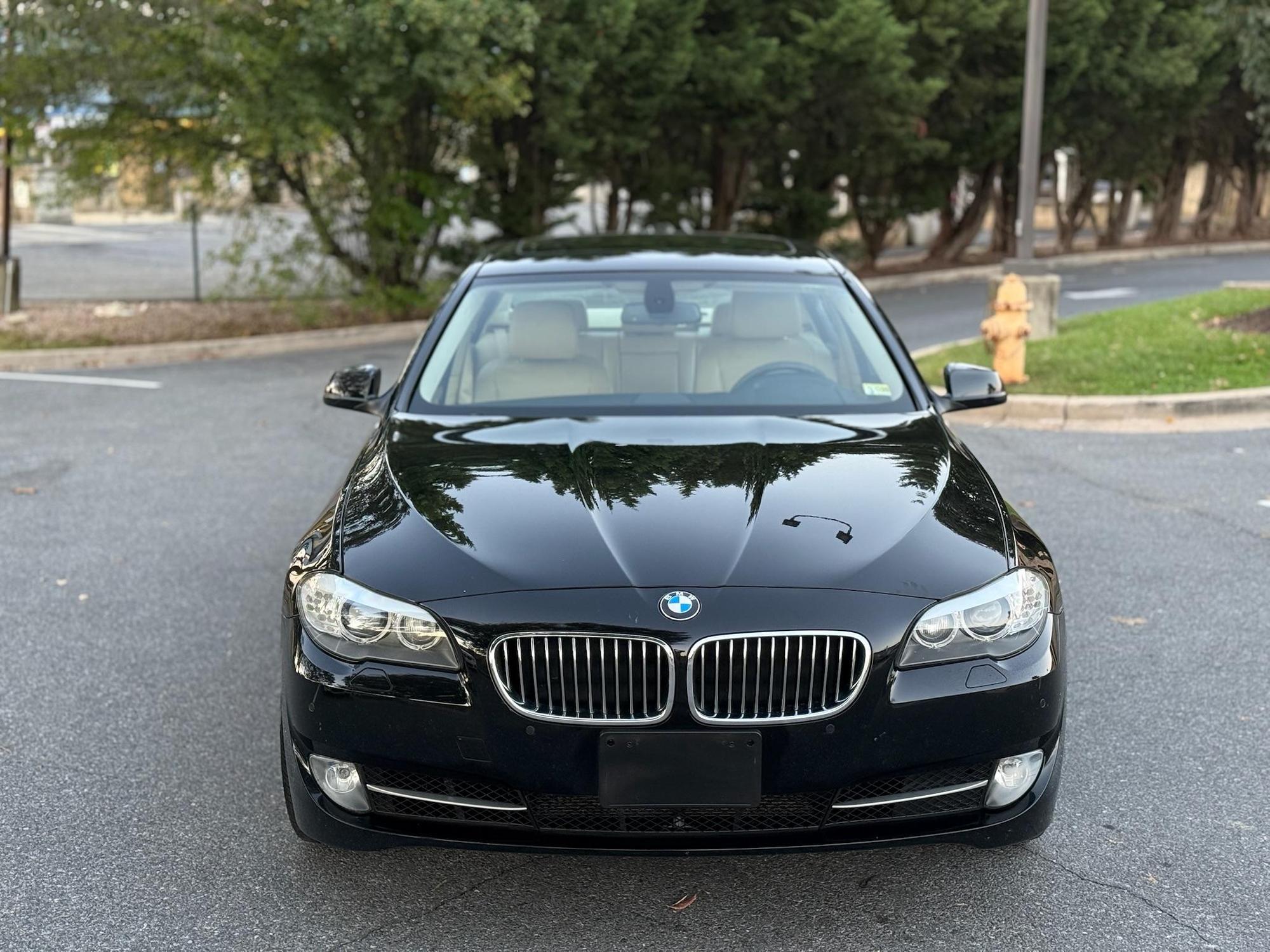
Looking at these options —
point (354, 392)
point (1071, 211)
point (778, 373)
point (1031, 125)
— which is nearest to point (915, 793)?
point (778, 373)

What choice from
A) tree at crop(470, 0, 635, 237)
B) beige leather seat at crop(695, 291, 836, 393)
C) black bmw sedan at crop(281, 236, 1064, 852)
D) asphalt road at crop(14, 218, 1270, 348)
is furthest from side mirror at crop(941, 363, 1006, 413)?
tree at crop(470, 0, 635, 237)

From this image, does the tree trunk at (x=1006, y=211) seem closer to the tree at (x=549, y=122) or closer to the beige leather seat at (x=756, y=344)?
the tree at (x=549, y=122)

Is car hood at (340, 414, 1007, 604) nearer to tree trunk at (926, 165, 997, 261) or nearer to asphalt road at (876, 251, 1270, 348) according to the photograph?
asphalt road at (876, 251, 1270, 348)

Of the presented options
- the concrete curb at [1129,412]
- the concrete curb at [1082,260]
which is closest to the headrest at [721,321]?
the concrete curb at [1129,412]

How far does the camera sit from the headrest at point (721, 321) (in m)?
4.81

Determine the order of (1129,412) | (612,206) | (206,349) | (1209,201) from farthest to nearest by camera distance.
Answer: (1209,201), (612,206), (206,349), (1129,412)

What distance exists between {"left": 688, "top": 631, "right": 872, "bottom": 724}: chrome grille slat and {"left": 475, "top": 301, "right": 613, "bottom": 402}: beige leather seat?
1.72m

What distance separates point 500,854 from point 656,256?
2417mm

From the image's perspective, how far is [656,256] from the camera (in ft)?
16.9

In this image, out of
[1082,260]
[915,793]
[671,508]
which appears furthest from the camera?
[1082,260]

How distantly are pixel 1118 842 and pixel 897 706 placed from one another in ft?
3.59

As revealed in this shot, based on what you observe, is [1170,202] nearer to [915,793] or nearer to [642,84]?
[642,84]

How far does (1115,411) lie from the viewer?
10109 millimetres

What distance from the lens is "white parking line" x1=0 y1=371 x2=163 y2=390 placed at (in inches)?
504
